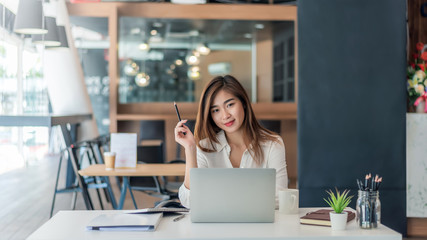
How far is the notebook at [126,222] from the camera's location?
6.52 ft

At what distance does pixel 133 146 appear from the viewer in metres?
4.85

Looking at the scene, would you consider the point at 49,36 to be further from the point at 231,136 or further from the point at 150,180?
the point at 231,136

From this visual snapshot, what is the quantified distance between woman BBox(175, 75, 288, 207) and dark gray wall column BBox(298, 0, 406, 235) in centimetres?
141

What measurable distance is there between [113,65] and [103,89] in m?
3.35

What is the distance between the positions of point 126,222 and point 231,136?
3.24 ft

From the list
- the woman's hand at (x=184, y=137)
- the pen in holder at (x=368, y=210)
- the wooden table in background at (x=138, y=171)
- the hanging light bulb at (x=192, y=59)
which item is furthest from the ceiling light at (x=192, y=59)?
the pen in holder at (x=368, y=210)

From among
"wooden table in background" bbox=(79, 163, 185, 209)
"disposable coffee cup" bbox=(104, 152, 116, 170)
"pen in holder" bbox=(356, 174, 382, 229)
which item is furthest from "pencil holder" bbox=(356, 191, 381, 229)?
"disposable coffee cup" bbox=(104, 152, 116, 170)

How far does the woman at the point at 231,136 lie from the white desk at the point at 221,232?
2.16ft

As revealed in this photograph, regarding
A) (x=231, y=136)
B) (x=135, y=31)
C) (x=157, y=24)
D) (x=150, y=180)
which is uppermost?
(x=157, y=24)

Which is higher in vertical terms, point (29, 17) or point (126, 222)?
point (29, 17)

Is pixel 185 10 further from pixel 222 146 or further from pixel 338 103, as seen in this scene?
pixel 222 146

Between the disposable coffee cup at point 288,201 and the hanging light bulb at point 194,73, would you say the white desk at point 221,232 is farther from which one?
the hanging light bulb at point 194,73

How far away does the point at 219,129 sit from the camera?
2877 mm

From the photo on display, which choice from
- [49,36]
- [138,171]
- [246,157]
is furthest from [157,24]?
[246,157]
